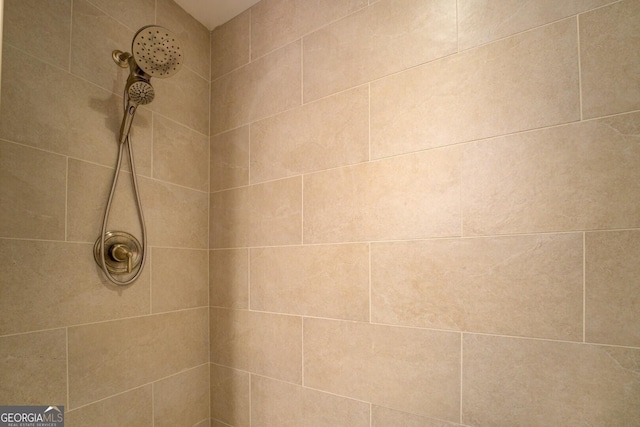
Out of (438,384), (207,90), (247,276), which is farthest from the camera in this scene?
(207,90)

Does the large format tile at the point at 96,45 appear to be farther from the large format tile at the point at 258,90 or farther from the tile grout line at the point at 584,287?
the tile grout line at the point at 584,287

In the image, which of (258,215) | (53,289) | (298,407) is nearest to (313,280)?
(258,215)

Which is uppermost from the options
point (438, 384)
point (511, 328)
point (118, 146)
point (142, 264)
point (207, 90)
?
point (207, 90)

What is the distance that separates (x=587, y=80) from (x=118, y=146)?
1359 millimetres

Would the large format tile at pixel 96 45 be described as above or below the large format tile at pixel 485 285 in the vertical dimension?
above

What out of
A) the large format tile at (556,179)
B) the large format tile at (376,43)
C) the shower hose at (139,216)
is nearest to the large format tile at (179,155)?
the shower hose at (139,216)

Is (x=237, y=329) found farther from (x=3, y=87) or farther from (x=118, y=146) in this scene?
(x=3, y=87)

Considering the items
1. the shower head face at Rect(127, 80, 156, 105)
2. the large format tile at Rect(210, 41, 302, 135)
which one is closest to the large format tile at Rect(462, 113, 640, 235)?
the large format tile at Rect(210, 41, 302, 135)

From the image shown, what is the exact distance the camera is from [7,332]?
82 cm

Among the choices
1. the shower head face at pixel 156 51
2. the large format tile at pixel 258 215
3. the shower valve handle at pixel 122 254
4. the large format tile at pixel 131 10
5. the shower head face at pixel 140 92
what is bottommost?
the shower valve handle at pixel 122 254

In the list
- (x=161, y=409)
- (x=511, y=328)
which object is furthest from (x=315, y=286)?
(x=161, y=409)

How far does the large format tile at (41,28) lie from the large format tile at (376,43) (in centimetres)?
76

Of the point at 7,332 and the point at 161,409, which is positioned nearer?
the point at 7,332

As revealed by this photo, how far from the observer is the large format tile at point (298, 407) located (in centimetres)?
103
